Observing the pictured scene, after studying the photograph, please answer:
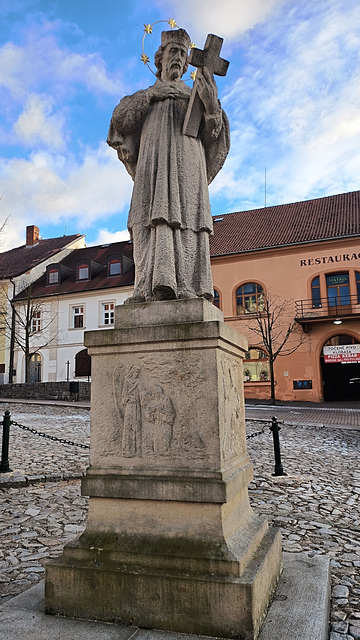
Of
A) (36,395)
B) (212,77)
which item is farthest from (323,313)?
(212,77)

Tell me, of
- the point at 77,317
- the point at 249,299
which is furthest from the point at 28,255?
the point at 249,299

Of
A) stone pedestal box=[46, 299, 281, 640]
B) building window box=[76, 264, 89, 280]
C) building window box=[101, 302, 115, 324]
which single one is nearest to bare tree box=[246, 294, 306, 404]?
building window box=[101, 302, 115, 324]

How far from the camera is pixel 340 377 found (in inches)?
1076

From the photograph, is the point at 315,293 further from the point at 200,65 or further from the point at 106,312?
the point at 200,65

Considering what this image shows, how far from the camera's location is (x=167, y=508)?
8.73 ft

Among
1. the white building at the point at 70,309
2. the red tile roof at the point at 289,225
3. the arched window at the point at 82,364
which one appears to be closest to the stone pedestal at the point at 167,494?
the red tile roof at the point at 289,225

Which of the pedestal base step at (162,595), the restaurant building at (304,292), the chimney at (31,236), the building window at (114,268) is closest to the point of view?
the pedestal base step at (162,595)

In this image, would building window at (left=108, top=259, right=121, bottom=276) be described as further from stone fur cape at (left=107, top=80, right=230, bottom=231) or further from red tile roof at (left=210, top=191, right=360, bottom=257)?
stone fur cape at (left=107, top=80, right=230, bottom=231)

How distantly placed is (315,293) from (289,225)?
5.29 meters

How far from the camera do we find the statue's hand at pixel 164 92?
143 inches

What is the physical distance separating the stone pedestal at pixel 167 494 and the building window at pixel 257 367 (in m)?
23.3

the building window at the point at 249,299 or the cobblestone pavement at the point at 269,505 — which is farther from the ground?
the building window at the point at 249,299

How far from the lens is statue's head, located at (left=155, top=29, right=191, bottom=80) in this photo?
3713 mm

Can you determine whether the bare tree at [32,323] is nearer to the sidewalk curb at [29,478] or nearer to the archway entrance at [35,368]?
the archway entrance at [35,368]
